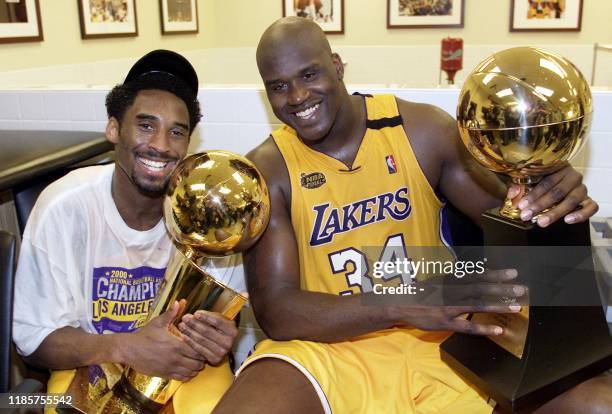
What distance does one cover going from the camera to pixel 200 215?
46.2 inches

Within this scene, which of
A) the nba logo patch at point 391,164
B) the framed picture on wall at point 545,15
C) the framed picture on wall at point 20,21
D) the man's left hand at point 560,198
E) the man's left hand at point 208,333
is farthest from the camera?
the framed picture on wall at point 545,15

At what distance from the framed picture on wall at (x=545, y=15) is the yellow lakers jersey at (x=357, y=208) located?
3497 mm

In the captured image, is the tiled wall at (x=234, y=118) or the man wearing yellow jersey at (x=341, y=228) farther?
the tiled wall at (x=234, y=118)

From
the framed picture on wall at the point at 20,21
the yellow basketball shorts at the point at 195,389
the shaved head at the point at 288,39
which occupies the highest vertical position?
the framed picture on wall at the point at 20,21

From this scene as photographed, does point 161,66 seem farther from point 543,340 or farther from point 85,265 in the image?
point 543,340

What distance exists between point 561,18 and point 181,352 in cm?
419

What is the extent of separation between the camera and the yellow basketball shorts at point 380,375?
1.28m

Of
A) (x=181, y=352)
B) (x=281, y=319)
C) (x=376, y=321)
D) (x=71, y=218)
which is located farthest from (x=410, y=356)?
(x=71, y=218)

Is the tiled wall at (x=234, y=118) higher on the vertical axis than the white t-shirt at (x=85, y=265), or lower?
higher

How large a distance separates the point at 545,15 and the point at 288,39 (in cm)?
368

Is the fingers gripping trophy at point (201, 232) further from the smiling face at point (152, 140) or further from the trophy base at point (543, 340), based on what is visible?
the trophy base at point (543, 340)

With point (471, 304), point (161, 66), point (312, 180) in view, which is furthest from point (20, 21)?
point (471, 304)

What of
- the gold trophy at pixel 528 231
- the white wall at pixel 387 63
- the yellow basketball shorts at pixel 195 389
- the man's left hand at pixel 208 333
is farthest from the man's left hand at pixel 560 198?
the white wall at pixel 387 63

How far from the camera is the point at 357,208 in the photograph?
1487 millimetres
